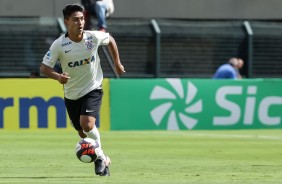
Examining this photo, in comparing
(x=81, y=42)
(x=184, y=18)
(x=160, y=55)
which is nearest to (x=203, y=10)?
(x=184, y=18)

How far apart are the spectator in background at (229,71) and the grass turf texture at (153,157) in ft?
6.83

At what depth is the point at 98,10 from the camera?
2466cm

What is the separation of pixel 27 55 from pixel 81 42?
39.3 feet

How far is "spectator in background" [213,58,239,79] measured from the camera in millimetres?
24800

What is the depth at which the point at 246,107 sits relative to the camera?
2420 cm

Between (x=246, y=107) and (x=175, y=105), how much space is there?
70.3 inches

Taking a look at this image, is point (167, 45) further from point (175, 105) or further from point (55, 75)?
point (55, 75)

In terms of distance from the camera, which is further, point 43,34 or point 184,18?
point 184,18

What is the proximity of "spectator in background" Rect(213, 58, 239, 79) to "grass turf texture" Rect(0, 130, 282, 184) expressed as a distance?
208cm

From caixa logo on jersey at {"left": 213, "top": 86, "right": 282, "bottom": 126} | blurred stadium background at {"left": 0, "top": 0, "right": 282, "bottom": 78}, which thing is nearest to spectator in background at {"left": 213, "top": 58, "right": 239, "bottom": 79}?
caixa logo on jersey at {"left": 213, "top": 86, "right": 282, "bottom": 126}

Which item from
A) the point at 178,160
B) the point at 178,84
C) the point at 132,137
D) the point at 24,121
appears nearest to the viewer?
the point at 178,160

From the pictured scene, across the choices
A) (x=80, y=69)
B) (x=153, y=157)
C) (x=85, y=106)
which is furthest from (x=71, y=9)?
(x=153, y=157)

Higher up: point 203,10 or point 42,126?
point 203,10

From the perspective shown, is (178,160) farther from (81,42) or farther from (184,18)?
(184,18)
